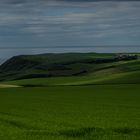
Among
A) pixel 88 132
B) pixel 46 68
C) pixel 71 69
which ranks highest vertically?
pixel 88 132

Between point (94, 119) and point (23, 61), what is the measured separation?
17350 centimetres

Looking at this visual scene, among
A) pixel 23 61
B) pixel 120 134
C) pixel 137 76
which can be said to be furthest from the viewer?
pixel 23 61

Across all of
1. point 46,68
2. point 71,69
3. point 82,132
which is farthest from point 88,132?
point 46,68

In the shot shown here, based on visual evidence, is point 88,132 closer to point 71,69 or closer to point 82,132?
point 82,132

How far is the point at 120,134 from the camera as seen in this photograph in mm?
19469

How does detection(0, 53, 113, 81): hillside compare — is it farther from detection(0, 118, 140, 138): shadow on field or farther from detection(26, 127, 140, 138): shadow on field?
detection(26, 127, 140, 138): shadow on field

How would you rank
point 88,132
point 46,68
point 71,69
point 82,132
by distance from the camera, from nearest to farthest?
point 82,132 < point 88,132 < point 71,69 < point 46,68

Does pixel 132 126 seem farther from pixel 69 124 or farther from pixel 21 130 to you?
pixel 21 130

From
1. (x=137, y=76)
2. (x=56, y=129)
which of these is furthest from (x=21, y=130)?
(x=137, y=76)

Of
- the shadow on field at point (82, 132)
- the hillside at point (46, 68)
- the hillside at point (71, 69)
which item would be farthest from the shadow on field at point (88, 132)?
the hillside at point (46, 68)

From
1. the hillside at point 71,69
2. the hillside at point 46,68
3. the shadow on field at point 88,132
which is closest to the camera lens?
the shadow on field at point 88,132

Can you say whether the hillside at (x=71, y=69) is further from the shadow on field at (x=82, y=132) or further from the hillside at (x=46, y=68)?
the shadow on field at (x=82, y=132)

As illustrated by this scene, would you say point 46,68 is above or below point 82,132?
below

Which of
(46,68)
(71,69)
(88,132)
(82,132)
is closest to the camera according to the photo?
(82,132)
